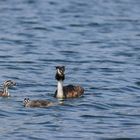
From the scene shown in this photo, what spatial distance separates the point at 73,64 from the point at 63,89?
6.86 metres

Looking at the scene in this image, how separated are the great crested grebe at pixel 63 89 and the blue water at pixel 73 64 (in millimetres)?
243

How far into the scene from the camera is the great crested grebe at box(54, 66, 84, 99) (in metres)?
26.3

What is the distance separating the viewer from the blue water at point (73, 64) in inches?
891

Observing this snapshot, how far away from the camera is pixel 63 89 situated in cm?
2652

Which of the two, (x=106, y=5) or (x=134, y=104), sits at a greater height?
(x=106, y=5)

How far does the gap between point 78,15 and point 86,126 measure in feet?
94.1

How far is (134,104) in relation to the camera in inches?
1001

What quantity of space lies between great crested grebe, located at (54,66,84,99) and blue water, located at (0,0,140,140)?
24cm

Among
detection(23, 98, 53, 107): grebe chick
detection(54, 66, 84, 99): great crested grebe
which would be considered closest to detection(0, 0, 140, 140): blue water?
detection(23, 98, 53, 107): grebe chick

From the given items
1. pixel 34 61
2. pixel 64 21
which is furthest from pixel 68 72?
pixel 64 21

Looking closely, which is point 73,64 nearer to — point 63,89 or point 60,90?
point 63,89

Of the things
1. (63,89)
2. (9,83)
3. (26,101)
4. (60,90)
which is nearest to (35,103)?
(26,101)

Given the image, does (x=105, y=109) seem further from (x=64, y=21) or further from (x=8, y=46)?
(x=64, y=21)

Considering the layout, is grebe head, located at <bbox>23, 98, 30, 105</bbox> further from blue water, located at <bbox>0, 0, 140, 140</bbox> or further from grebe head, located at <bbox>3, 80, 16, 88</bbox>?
grebe head, located at <bbox>3, 80, 16, 88</bbox>
